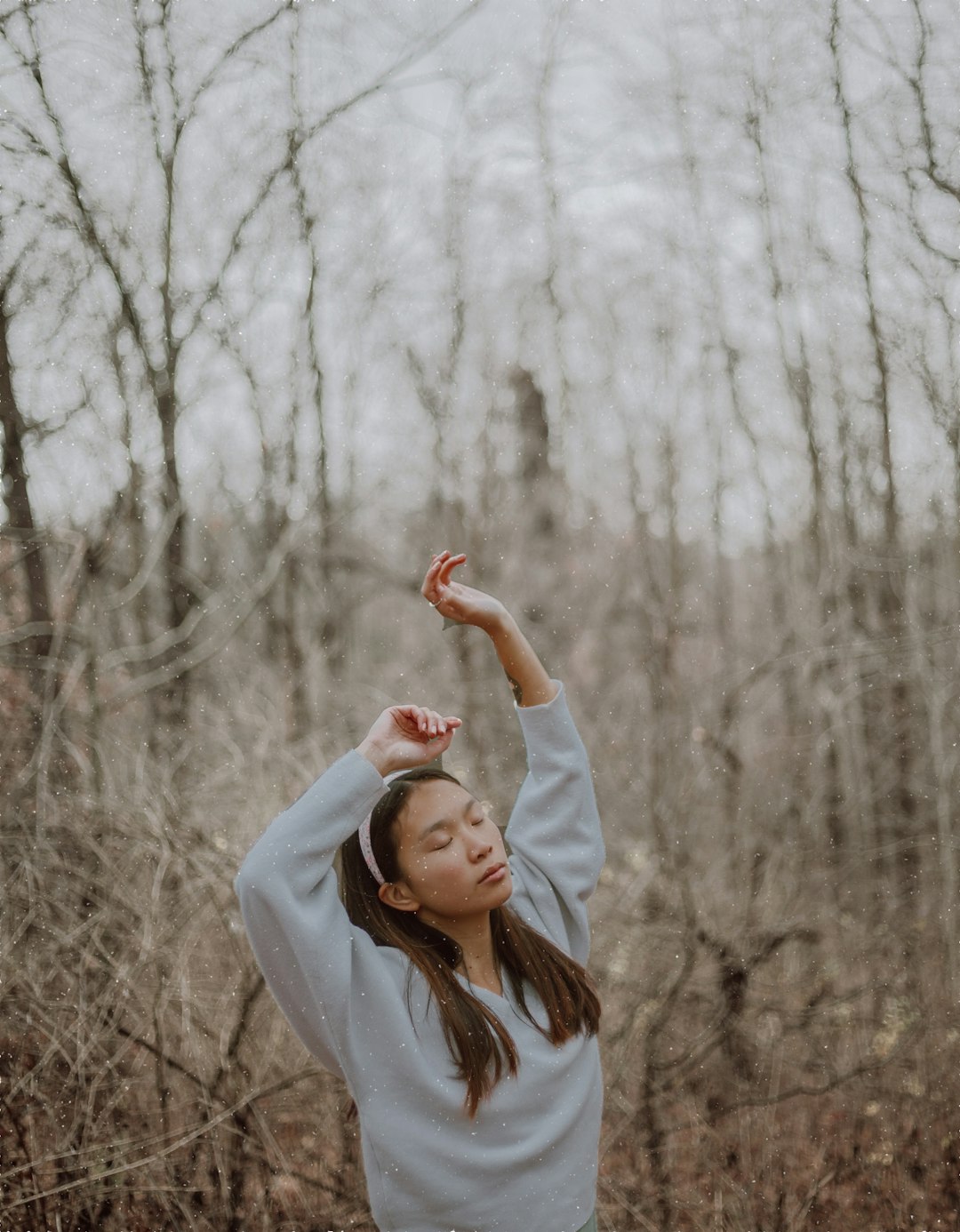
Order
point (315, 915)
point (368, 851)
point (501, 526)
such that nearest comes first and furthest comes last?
point (315, 915) → point (368, 851) → point (501, 526)

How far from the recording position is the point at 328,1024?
787 millimetres

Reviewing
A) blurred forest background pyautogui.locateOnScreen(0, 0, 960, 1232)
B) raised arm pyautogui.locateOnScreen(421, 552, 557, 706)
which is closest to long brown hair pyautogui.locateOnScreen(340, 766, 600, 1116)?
raised arm pyautogui.locateOnScreen(421, 552, 557, 706)

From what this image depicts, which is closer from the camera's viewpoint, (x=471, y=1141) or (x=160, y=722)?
(x=471, y=1141)

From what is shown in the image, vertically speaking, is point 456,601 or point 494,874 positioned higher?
point 456,601

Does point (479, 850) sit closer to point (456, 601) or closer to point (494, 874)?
point (494, 874)

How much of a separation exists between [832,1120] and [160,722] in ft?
5.04

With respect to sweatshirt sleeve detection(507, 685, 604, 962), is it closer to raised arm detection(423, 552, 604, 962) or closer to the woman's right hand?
raised arm detection(423, 552, 604, 962)

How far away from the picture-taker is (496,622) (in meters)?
0.90

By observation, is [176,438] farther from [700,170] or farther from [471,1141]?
[471,1141]

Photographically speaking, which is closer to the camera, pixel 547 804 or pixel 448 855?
pixel 448 855

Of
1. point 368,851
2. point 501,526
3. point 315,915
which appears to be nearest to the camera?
point 315,915

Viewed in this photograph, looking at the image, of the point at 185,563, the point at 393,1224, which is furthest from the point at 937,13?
the point at 393,1224

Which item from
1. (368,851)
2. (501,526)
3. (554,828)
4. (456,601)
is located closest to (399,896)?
(368,851)

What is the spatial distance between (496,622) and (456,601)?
0.04 meters
